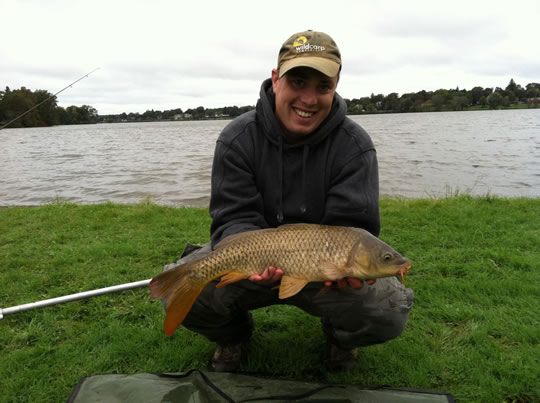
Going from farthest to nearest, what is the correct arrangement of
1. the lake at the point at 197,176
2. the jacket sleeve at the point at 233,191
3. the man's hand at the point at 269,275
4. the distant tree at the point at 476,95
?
1. the distant tree at the point at 476,95
2. the lake at the point at 197,176
3. the jacket sleeve at the point at 233,191
4. the man's hand at the point at 269,275

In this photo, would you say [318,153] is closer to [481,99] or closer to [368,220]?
[368,220]

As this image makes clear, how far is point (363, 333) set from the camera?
2256 mm

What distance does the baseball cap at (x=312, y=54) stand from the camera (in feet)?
7.26

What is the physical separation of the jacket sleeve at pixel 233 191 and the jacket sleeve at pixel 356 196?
43 centimetres

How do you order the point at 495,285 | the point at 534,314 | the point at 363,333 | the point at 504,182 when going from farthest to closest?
1. the point at 504,182
2. the point at 495,285
3. the point at 534,314
4. the point at 363,333

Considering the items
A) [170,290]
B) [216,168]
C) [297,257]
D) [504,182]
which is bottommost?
[504,182]

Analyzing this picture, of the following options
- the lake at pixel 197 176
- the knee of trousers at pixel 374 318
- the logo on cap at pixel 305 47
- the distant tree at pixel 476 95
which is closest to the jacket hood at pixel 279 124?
the logo on cap at pixel 305 47

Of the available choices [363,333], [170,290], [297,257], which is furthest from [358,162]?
[170,290]

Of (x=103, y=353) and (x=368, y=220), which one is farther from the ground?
(x=368, y=220)

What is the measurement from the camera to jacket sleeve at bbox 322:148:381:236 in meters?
2.31

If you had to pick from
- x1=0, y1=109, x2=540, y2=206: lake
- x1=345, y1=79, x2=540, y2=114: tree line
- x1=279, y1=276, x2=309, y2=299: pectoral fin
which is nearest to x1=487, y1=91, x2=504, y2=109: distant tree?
x1=345, y1=79, x2=540, y2=114: tree line

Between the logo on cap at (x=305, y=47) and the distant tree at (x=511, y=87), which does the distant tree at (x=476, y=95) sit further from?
the logo on cap at (x=305, y=47)

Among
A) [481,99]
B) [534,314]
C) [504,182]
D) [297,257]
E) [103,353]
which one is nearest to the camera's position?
[297,257]

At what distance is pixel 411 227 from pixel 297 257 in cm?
332
